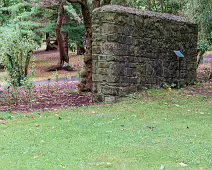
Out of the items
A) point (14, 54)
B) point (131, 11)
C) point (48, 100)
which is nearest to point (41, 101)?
point (48, 100)

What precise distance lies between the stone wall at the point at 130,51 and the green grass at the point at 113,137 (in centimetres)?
84

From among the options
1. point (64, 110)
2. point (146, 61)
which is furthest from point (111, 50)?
point (64, 110)

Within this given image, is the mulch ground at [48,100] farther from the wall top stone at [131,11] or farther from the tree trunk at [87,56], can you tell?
the wall top stone at [131,11]

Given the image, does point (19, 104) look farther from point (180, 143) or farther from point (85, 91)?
point (180, 143)

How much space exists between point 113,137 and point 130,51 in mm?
3989

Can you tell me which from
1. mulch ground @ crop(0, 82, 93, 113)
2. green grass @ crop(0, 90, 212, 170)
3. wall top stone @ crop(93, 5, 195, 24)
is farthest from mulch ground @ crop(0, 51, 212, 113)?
wall top stone @ crop(93, 5, 195, 24)

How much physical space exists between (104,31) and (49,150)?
4.64 m

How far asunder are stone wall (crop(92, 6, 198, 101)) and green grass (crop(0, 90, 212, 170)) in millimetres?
843

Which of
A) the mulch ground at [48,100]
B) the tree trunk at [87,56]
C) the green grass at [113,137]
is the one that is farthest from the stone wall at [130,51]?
the tree trunk at [87,56]

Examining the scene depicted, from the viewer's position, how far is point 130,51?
30.7 feet

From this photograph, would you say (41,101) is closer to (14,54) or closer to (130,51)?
(14,54)

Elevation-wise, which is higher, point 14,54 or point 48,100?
point 14,54

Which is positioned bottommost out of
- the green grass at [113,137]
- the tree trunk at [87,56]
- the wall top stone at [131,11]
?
the green grass at [113,137]

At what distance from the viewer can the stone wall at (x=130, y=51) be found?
910 cm
